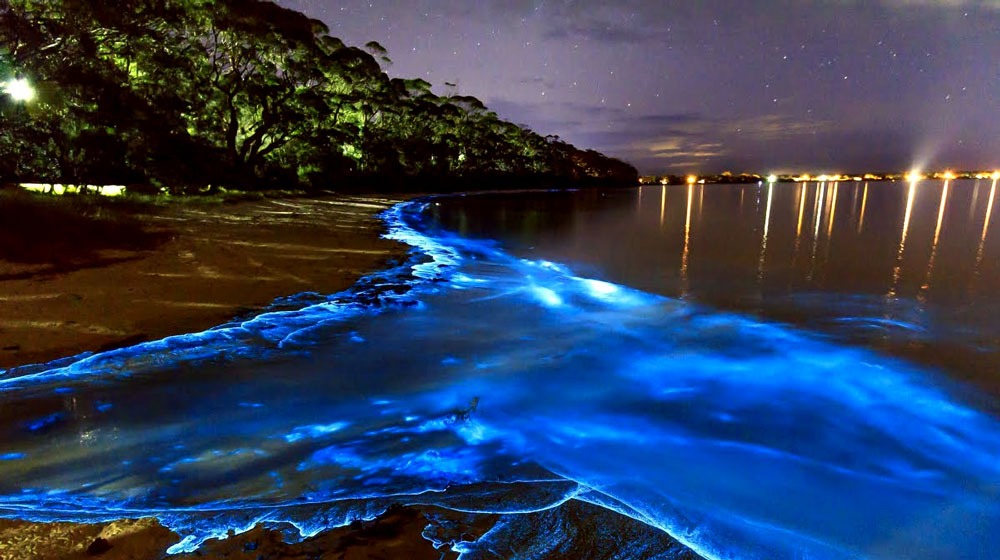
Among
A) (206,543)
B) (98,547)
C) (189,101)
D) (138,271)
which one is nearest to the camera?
(98,547)

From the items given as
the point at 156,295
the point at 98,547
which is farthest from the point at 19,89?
the point at 98,547

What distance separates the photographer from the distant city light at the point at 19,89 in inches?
578

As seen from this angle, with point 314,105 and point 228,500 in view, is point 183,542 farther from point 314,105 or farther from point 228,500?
point 314,105

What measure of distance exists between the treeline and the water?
14.6 metres

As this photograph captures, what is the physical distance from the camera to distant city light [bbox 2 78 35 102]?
48.1 ft

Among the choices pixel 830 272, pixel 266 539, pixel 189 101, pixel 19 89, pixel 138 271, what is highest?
pixel 189 101

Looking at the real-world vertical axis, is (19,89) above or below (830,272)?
above

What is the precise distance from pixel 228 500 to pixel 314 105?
35237mm

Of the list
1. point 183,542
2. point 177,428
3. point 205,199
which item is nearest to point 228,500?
point 183,542

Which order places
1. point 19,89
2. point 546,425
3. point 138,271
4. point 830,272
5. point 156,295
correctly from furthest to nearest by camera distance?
point 19,89
point 830,272
point 138,271
point 156,295
point 546,425

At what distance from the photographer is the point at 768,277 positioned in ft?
42.1

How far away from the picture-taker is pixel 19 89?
14.8m

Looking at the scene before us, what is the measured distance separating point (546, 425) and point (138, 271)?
7.96 m

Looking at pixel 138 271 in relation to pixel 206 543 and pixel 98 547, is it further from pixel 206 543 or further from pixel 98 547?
pixel 206 543
